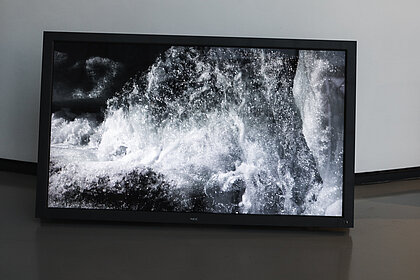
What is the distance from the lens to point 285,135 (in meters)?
2.32

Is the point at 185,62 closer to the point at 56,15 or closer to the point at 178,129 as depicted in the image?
the point at 178,129

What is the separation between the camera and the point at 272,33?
3.00 metres

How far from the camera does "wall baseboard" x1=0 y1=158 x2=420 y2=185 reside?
315cm

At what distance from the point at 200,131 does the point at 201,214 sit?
29 centimetres
